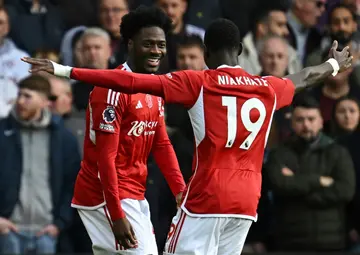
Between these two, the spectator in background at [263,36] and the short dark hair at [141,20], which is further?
the spectator in background at [263,36]

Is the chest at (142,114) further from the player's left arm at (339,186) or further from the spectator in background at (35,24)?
the spectator in background at (35,24)

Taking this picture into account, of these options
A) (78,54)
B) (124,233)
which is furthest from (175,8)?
(124,233)

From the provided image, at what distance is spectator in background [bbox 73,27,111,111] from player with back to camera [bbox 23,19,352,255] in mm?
4226

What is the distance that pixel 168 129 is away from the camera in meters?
9.80

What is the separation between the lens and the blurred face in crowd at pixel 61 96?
32.3ft

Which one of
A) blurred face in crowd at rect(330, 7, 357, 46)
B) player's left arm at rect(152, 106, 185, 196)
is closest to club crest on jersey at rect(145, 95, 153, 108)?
player's left arm at rect(152, 106, 185, 196)

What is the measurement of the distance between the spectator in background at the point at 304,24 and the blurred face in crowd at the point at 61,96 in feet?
7.68

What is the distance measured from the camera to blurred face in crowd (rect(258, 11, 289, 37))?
1020 centimetres

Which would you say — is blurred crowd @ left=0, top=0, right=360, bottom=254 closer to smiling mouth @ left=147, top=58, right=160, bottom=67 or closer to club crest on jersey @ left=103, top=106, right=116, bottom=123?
smiling mouth @ left=147, top=58, right=160, bottom=67

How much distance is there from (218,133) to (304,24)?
4982mm

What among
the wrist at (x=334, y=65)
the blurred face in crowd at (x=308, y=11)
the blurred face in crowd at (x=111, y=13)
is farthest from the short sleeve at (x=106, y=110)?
the blurred face in crowd at (x=308, y=11)

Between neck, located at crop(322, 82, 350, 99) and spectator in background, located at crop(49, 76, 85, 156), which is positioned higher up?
neck, located at crop(322, 82, 350, 99)

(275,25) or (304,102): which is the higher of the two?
(275,25)

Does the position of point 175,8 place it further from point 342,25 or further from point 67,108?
point 342,25
